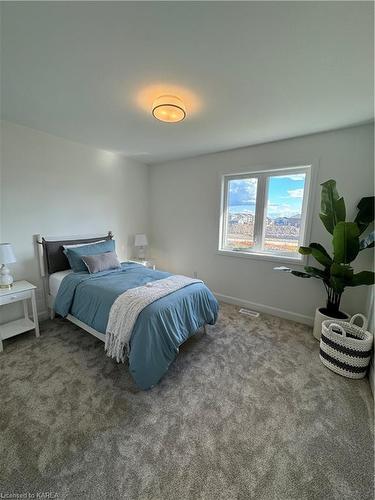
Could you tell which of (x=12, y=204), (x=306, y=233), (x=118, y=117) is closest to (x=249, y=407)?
(x=306, y=233)

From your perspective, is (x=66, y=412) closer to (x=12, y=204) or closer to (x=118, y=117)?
(x=12, y=204)

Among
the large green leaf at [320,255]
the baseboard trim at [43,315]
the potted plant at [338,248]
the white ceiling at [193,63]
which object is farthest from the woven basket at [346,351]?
the baseboard trim at [43,315]

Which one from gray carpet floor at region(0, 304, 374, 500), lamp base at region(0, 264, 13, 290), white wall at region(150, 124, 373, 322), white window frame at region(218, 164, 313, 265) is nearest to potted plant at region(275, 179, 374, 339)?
white wall at region(150, 124, 373, 322)

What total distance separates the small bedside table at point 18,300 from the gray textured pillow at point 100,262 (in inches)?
24.6

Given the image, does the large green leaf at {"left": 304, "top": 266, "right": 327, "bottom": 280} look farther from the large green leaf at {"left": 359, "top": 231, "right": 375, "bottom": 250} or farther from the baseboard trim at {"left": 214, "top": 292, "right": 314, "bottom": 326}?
the baseboard trim at {"left": 214, "top": 292, "right": 314, "bottom": 326}

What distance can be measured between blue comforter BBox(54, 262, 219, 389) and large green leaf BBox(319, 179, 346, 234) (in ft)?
5.26

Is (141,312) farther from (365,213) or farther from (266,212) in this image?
(365,213)

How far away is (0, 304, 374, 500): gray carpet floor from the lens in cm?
114

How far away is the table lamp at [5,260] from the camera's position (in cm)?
218

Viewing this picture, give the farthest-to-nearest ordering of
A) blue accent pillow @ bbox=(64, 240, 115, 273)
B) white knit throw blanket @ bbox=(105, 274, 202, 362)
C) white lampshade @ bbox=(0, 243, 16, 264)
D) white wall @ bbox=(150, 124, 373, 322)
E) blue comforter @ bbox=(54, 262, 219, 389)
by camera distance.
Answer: blue accent pillow @ bbox=(64, 240, 115, 273)
white wall @ bbox=(150, 124, 373, 322)
white lampshade @ bbox=(0, 243, 16, 264)
white knit throw blanket @ bbox=(105, 274, 202, 362)
blue comforter @ bbox=(54, 262, 219, 389)

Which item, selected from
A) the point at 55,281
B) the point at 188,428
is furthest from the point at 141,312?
the point at 55,281

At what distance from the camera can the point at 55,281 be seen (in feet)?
8.74

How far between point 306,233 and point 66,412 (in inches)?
122

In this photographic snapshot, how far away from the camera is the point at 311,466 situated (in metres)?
1.23
